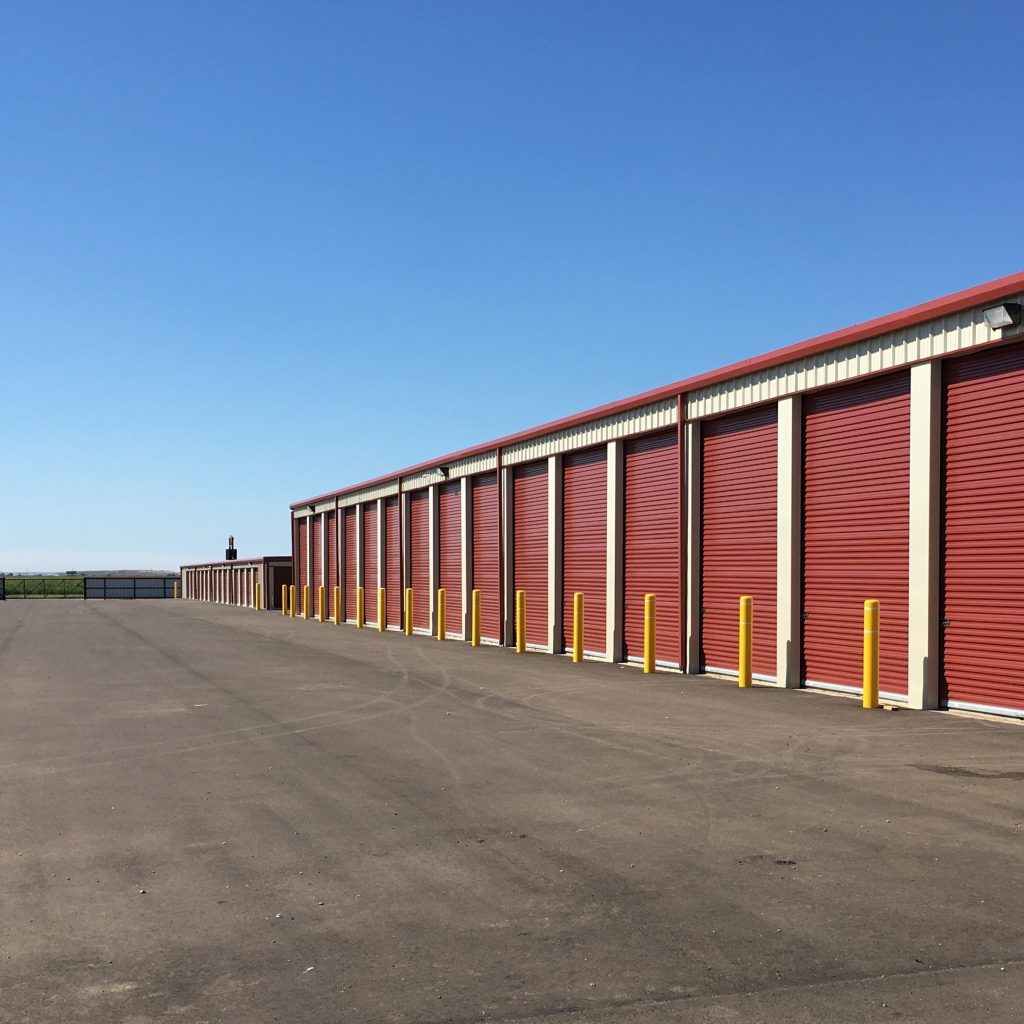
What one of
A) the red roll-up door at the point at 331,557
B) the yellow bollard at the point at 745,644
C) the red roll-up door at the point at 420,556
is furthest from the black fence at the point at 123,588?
the yellow bollard at the point at 745,644

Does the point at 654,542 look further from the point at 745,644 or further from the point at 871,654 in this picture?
the point at 871,654

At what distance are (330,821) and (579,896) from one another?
2438 mm

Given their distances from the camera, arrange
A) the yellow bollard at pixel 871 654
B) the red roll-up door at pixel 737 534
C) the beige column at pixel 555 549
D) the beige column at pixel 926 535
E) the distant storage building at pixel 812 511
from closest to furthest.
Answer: the distant storage building at pixel 812 511 → the yellow bollard at pixel 871 654 → the beige column at pixel 926 535 → the red roll-up door at pixel 737 534 → the beige column at pixel 555 549

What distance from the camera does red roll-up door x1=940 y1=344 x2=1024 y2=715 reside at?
13.2 m

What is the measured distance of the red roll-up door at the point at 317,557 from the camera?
156 feet

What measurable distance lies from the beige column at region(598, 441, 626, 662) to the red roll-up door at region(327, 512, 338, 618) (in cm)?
2442

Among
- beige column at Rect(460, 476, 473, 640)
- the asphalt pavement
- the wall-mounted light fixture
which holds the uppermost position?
the wall-mounted light fixture

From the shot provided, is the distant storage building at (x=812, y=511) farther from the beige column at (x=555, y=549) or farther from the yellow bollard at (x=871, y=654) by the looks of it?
the yellow bollard at (x=871, y=654)

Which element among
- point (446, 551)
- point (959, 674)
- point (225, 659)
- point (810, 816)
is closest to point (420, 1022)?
point (810, 816)

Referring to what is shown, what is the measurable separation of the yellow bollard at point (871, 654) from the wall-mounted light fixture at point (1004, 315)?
3644 mm

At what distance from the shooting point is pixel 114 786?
29.1 feet

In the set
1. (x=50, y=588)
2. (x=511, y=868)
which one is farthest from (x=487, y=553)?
(x=50, y=588)

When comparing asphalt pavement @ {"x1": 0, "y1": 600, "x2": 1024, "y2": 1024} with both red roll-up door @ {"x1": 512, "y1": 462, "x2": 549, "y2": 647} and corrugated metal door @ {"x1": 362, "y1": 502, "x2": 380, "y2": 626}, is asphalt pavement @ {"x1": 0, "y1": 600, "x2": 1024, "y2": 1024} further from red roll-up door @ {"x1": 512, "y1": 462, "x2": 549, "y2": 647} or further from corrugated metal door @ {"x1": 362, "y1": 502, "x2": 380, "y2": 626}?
corrugated metal door @ {"x1": 362, "y1": 502, "x2": 380, "y2": 626}

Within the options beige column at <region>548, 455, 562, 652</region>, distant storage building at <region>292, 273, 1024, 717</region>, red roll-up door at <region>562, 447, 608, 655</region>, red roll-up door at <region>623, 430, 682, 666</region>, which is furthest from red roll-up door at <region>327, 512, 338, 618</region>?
red roll-up door at <region>623, 430, 682, 666</region>
